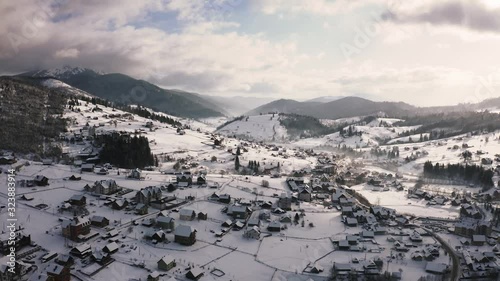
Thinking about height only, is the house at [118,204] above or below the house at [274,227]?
above

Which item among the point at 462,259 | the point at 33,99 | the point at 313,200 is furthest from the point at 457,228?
the point at 33,99

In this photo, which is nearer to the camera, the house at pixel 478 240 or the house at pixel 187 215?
the house at pixel 478 240

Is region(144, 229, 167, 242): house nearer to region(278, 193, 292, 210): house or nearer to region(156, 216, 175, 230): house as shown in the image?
region(156, 216, 175, 230): house

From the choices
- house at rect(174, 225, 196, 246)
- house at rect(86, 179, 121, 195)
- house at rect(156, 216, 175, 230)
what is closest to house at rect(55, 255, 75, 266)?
house at rect(174, 225, 196, 246)

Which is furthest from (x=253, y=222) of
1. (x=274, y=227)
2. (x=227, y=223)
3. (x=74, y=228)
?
(x=74, y=228)

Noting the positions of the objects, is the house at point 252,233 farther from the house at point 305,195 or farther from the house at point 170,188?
the house at point 170,188

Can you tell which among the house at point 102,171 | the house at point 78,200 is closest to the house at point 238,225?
the house at point 78,200

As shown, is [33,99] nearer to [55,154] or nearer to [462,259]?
[55,154]
